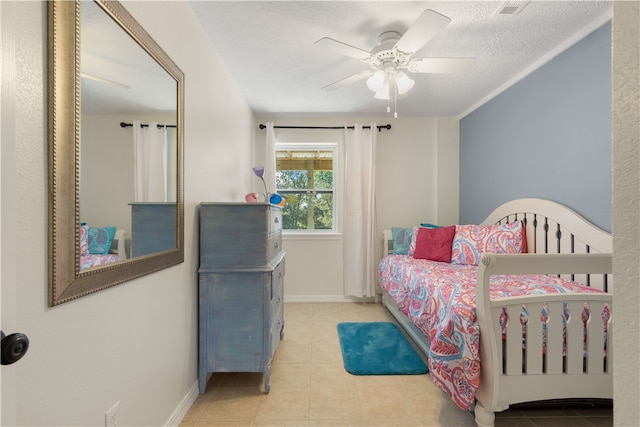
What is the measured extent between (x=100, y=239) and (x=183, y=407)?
46.2 inches

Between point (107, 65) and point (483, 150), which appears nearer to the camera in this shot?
point (107, 65)

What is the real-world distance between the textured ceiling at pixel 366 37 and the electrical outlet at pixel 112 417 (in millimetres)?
2028

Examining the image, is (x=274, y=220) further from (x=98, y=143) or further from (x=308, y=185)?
(x=308, y=185)

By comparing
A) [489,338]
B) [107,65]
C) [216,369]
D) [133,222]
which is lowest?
[216,369]

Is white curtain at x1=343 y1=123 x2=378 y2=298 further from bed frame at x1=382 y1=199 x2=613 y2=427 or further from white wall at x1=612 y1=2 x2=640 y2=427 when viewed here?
white wall at x1=612 y1=2 x2=640 y2=427

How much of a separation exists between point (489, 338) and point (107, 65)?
1.96 m

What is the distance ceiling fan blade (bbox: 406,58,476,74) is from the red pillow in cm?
158

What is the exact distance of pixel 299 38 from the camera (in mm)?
2029

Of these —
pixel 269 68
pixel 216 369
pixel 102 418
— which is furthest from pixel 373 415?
pixel 269 68

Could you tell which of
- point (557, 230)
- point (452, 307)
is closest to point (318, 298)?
point (452, 307)

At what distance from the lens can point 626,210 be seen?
41 centimetres

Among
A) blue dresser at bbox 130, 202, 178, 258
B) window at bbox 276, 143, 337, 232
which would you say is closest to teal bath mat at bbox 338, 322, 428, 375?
window at bbox 276, 143, 337, 232

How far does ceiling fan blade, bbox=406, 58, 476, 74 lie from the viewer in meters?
1.90

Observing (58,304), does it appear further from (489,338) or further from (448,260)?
(448,260)
